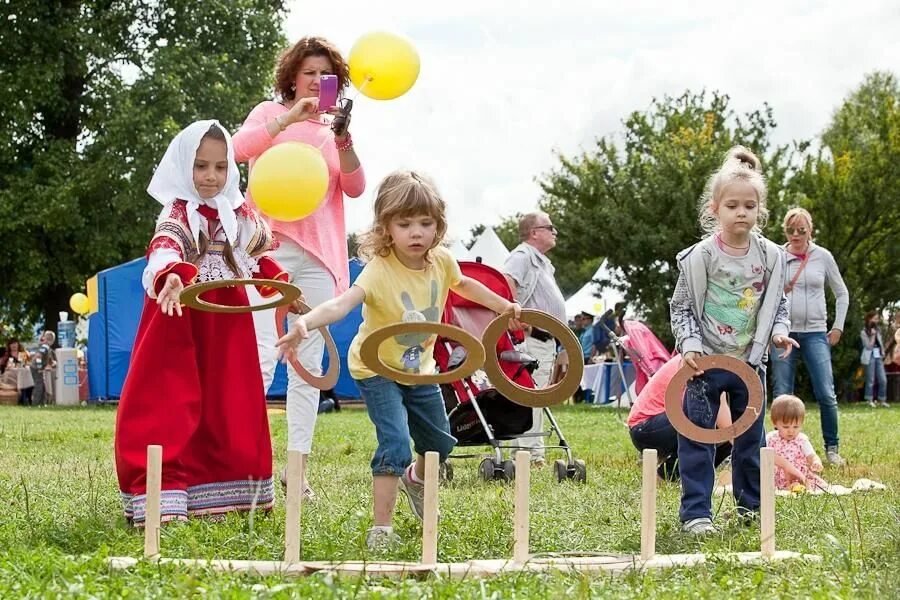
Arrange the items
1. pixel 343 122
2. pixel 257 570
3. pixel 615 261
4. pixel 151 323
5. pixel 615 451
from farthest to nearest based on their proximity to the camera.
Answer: pixel 615 261
pixel 615 451
pixel 343 122
pixel 151 323
pixel 257 570

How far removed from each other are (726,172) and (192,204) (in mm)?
2158

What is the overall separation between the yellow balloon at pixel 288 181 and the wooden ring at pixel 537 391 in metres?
1.13

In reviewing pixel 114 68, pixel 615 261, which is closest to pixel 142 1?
pixel 114 68

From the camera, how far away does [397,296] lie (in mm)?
4152

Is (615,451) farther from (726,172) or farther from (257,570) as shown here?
(257,570)

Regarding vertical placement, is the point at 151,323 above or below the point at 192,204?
below

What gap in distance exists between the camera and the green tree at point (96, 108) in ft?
72.9

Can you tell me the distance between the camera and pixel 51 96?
22.8m

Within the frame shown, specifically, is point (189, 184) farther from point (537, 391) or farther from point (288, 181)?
point (537, 391)

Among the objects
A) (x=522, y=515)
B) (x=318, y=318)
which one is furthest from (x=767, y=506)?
(x=318, y=318)

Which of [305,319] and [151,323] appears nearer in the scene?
[305,319]

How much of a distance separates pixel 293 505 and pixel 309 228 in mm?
2156

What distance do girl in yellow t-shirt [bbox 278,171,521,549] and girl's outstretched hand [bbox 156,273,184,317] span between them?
432mm

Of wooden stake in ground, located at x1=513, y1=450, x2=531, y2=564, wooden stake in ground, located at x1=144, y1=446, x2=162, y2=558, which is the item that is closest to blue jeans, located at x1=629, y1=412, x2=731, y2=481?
wooden stake in ground, located at x1=513, y1=450, x2=531, y2=564
